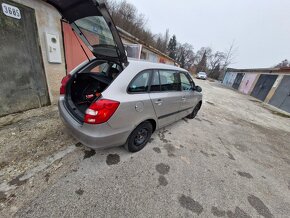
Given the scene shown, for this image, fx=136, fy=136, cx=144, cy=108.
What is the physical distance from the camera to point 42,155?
7.23 ft

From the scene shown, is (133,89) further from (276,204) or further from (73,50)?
(73,50)

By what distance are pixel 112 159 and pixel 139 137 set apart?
0.60 m

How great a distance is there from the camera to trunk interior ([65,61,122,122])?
248 centimetres

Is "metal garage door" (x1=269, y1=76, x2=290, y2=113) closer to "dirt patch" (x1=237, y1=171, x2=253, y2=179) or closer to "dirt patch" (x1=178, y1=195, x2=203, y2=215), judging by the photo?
"dirt patch" (x1=237, y1=171, x2=253, y2=179)

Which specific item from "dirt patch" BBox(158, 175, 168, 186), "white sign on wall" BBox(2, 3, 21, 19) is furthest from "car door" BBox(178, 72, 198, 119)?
"white sign on wall" BBox(2, 3, 21, 19)

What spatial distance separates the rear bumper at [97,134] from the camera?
183 cm

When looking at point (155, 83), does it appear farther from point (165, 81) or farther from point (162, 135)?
point (162, 135)

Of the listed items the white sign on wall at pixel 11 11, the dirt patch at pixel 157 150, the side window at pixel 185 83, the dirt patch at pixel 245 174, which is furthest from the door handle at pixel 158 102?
the white sign on wall at pixel 11 11

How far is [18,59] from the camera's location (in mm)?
3066

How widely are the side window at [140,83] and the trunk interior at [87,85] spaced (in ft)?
1.68

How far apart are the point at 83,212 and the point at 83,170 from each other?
0.61 meters

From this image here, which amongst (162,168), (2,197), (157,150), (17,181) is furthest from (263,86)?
(2,197)

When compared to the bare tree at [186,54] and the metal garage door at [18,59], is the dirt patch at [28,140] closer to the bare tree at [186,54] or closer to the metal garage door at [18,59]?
the metal garage door at [18,59]

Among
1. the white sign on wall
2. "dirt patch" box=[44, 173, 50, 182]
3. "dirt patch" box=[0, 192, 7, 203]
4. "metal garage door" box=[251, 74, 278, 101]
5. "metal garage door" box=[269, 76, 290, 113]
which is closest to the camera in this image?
"dirt patch" box=[0, 192, 7, 203]
